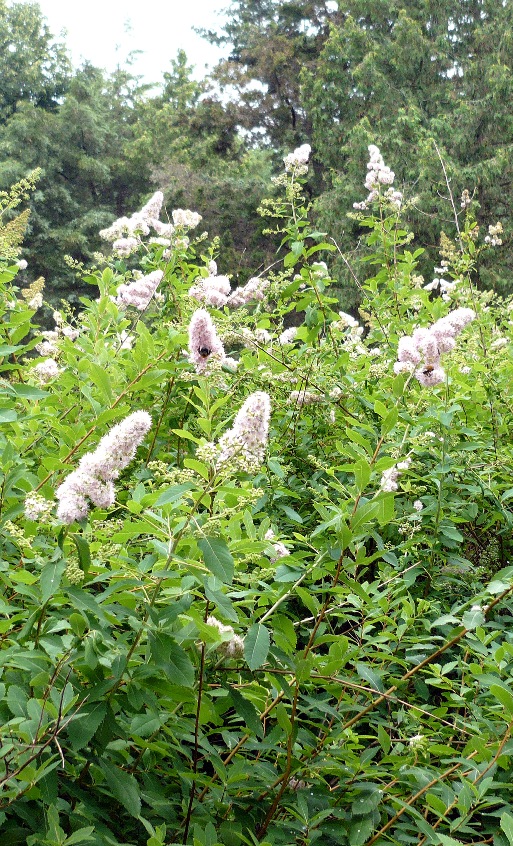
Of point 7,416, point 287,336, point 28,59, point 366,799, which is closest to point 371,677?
point 366,799

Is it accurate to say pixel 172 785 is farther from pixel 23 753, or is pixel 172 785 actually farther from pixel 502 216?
pixel 502 216

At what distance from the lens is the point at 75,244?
25.2 m

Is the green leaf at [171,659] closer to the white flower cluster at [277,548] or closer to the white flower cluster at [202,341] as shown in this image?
the white flower cluster at [277,548]

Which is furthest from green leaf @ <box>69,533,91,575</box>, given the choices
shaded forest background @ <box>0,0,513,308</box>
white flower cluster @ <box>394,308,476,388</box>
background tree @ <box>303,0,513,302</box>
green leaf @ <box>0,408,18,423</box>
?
background tree @ <box>303,0,513,302</box>

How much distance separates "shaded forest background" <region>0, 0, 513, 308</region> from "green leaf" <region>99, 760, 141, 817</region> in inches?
554

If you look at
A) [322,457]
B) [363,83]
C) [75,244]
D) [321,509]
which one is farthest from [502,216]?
[321,509]

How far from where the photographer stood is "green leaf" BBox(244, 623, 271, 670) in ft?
3.95

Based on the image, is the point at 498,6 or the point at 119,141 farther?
the point at 119,141

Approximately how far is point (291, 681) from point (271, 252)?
20.3m

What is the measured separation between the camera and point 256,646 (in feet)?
4.04

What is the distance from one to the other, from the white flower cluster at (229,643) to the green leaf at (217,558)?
7.5 inches

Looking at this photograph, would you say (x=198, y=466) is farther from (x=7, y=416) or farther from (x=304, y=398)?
(x=304, y=398)

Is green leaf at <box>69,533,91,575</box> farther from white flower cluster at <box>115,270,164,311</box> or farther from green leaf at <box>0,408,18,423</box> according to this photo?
white flower cluster at <box>115,270,164,311</box>

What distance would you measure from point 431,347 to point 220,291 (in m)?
1.00
